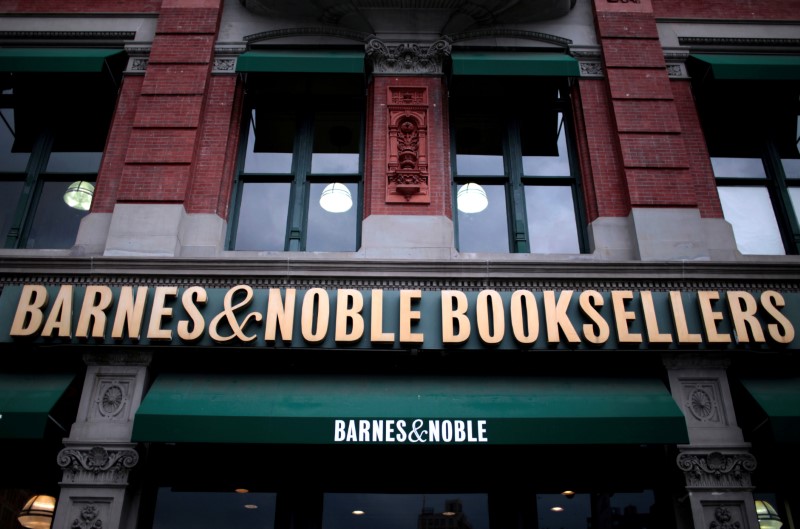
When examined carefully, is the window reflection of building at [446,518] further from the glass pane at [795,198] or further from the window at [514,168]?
the glass pane at [795,198]

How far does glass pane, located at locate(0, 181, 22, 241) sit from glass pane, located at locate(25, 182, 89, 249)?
382mm

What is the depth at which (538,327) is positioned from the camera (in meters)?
8.15

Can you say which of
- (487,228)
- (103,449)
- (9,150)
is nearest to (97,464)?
(103,449)

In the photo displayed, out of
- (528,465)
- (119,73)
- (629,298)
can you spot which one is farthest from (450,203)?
(119,73)

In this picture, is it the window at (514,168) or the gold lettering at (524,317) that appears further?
the window at (514,168)

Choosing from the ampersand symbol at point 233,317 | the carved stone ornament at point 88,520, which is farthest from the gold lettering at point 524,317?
the carved stone ornament at point 88,520

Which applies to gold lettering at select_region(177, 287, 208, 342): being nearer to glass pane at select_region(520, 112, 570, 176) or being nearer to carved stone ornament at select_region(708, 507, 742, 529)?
glass pane at select_region(520, 112, 570, 176)

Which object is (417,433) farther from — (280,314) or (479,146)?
(479,146)

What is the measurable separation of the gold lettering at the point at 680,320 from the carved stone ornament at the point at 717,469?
1394 mm

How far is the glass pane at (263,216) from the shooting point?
9.79m

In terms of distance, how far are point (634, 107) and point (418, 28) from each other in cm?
381

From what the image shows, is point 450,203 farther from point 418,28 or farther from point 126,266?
point 126,266

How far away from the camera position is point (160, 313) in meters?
8.12

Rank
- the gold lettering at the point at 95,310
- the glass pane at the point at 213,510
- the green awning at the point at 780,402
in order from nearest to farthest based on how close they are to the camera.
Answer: the green awning at the point at 780,402 < the gold lettering at the point at 95,310 < the glass pane at the point at 213,510
